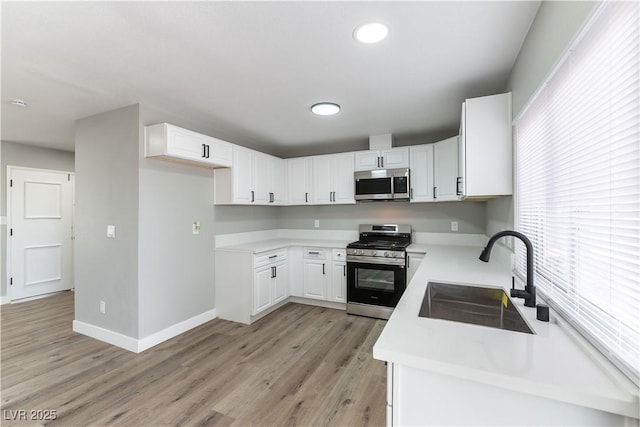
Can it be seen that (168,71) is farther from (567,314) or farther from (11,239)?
(11,239)

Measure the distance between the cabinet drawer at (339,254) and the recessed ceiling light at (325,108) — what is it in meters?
1.81

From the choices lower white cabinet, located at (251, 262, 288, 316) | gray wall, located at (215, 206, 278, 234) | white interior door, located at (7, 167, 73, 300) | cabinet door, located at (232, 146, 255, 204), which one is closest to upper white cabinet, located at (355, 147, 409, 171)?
cabinet door, located at (232, 146, 255, 204)

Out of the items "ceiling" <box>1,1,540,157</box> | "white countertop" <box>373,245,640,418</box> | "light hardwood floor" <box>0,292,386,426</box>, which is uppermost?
"ceiling" <box>1,1,540,157</box>

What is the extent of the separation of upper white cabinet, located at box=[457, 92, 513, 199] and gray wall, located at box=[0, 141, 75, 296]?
6.01 meters

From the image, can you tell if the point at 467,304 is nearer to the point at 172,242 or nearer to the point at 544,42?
the point at 544,42

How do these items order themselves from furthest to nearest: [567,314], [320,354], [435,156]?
[435,156] → [320,354] → [567,314]

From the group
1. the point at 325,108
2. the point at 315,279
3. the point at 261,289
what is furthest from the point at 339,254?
the point at 325,108

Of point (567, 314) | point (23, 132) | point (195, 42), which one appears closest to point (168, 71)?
point (195, 42)

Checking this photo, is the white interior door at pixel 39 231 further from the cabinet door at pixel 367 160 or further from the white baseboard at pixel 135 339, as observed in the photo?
the cabinet door at pixel 367 160

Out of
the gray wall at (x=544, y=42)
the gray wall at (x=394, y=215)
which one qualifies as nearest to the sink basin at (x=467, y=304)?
the gray wall at (x=544, y=42)

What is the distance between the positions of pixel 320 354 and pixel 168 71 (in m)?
2.75

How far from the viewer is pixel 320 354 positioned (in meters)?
2.69

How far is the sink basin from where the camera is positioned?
168cm

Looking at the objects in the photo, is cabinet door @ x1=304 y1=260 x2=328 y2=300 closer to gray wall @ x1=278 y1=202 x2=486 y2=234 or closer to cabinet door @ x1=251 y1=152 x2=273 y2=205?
gray wall @ x1=278 y1=202 x2=486 y2=234
